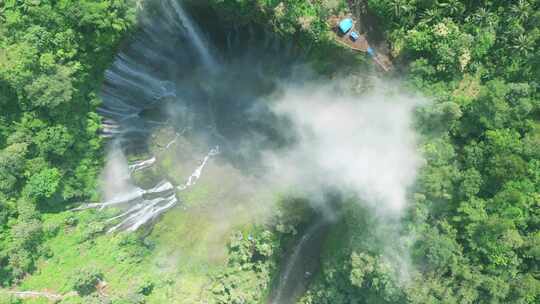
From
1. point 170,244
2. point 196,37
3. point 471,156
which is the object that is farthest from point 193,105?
point 471,156

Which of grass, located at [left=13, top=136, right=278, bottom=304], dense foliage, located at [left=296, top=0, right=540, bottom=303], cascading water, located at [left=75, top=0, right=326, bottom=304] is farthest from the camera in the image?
cascading water, located at [left=75, top=0, right=326, bottom=304]

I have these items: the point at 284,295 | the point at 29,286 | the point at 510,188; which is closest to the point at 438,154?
the point at 510,188

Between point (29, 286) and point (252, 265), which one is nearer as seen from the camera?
point (29, 286)

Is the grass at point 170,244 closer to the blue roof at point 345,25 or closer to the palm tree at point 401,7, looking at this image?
the blue roof at point 345,25

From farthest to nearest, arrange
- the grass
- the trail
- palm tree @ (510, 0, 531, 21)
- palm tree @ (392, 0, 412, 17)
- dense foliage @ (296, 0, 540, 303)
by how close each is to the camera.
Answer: the trail < the grass < palm tree @ (392, 0, 412, 17) < palm tree @ (510, 0, 531, 21) < dense foliage @ (296, 0, 540, 303)

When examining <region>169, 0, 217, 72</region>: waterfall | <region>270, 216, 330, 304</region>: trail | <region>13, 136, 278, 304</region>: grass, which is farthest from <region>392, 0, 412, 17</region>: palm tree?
<region>270, 216, 330, 304</region>: trail

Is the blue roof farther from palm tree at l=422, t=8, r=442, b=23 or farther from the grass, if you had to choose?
the grass

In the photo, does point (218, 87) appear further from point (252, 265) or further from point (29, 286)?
point (29, 286)
